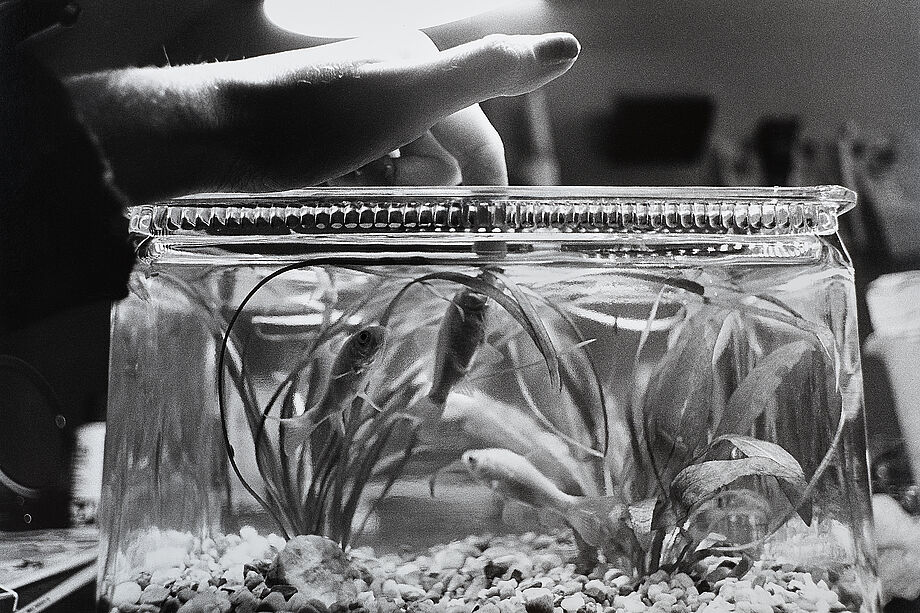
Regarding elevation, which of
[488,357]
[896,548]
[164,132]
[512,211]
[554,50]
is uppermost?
[554,50]

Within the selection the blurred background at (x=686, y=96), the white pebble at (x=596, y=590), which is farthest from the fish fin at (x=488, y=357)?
the blurred background at (x=686, y=96)

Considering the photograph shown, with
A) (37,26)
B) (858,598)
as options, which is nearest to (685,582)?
(858,598)

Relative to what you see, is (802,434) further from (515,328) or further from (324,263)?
(324,263)

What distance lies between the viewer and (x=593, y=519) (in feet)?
2.02

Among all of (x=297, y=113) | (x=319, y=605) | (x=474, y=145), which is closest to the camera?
(x=319, y=605)

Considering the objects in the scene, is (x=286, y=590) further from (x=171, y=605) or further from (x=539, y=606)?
(x=539, y=606)

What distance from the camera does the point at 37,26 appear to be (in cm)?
94

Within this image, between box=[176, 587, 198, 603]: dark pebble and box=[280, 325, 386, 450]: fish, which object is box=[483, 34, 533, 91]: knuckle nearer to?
box=[280, 325, 386, 450]: fish

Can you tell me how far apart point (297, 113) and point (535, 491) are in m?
0.46

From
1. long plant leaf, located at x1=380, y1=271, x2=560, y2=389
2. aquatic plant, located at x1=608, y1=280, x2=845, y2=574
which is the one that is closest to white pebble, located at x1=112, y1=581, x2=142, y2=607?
long plant leaf, located at x1=380, y1=271, x2=560, y2=389

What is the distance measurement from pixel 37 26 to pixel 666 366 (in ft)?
3.13

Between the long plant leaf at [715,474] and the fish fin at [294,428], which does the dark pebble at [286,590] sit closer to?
the fish fin at [294,428]

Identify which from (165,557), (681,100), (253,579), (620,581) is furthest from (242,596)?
(681,100)

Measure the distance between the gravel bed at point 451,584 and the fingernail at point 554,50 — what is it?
546 millimetres
